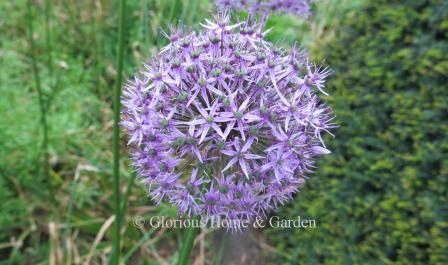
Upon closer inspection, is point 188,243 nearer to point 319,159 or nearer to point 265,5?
point 265,5

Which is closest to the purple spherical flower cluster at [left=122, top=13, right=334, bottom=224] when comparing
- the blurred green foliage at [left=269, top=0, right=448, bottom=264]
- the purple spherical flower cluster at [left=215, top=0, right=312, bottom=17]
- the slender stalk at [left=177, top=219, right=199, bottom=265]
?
the slender stalk at [left=177, top=219, right=199, bottom=265]

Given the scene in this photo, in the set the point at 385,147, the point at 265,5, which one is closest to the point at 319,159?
the point at 385,147

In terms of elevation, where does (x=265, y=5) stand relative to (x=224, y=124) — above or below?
above

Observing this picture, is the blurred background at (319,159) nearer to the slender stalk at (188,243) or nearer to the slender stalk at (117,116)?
the slender stalk at (117,116)

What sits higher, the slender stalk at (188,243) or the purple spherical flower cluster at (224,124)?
the purple spherical flower cluster at (224,124)

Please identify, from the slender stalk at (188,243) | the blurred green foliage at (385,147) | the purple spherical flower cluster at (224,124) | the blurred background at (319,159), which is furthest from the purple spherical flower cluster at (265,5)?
the slender stalk at (188,243)

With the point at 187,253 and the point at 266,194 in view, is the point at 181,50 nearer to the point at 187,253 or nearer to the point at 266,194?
the point at 266,194

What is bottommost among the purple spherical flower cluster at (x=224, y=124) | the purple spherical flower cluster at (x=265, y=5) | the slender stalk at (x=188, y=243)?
the slender stalk at (x=188, y=243)
